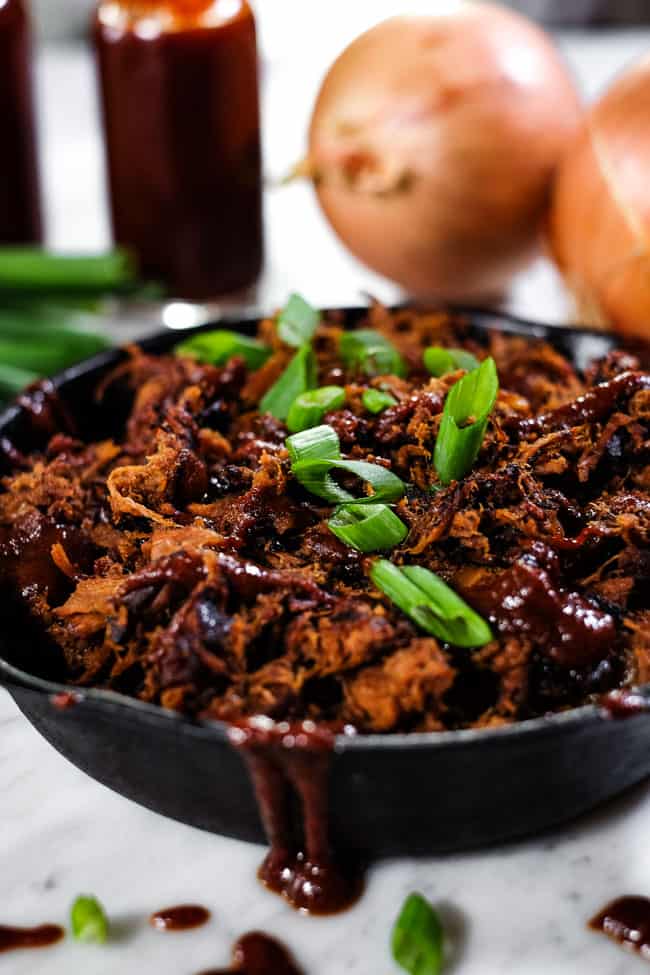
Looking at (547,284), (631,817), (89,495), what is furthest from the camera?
(547,284)

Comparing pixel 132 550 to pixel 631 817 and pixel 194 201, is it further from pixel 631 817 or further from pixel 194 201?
pixel 194 201

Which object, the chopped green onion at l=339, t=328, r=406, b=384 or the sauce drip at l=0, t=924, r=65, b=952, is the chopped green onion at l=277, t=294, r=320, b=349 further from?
the sauce drip at l=0, t=924, r=65, b=952

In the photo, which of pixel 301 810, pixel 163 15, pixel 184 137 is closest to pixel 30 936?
pixel 301 810

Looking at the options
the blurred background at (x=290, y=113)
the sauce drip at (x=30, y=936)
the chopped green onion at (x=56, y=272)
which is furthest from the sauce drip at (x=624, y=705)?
Result: the chopped green onion at (x=56, y=272)

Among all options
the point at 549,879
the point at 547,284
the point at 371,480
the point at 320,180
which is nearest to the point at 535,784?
the point at 549,879

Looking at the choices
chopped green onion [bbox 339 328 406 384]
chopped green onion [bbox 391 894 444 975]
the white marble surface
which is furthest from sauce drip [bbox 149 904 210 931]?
chopped green onion [bbox 339 328 406 384]

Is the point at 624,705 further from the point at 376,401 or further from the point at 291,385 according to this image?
the point at 291,385
